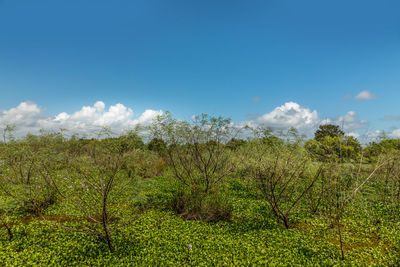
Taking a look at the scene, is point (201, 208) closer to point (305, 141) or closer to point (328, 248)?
point (328, 248)

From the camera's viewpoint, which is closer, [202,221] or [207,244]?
[207,244]

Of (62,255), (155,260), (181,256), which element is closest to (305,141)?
(181,256)

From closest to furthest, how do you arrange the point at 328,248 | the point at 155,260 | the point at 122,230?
the point at 155,260 → the point at 328,248 → the point at 122,230

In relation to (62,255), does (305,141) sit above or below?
above

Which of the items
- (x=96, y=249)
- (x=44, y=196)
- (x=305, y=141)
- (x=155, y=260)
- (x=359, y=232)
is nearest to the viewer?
(x=155, y=260)

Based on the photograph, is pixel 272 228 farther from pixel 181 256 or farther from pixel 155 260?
pixel 155 260

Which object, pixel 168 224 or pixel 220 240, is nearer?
pixel 220 240

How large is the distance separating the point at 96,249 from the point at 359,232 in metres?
7.71

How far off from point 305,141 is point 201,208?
427cm

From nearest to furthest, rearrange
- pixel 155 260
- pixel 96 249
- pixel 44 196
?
pixel 155 260 < pixel 96 249 < pixel 44 196

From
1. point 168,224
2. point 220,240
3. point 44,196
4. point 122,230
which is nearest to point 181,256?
point 220,240

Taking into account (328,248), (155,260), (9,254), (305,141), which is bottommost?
(9,254)

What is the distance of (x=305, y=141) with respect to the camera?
6.80 meters

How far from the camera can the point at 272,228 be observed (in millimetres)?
6250
